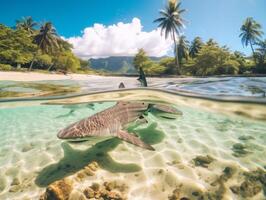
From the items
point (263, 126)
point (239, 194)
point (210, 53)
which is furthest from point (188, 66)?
point (239, 194)

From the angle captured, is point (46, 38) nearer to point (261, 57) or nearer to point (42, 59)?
point (42, 59)

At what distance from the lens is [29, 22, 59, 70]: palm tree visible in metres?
51.0

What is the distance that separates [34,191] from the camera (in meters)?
4.08

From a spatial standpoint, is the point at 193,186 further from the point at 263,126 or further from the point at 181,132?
the point at 263,126

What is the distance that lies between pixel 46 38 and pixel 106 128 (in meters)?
54.1

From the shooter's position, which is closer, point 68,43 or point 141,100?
point 141,100

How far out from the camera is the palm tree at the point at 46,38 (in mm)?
51000

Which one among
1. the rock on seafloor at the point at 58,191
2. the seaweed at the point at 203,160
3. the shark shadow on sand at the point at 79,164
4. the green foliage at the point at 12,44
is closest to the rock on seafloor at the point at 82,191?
the rock on seafloor at the point at 58,191

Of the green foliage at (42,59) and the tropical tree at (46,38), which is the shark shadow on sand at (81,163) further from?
the tropical tree at (46,38)

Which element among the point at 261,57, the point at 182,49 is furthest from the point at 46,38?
the point at 261,57

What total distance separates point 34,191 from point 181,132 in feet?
16.1

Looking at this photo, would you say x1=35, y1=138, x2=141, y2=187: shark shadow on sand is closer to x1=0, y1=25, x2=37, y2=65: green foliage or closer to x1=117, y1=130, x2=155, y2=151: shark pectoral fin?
x1=117, y1=130, x2=155, y2=151: shark pectoral fin

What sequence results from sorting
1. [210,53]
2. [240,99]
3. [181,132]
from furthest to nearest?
[210,53], [181,132], [240,99]

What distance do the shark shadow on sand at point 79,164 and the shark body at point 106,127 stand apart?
2.43 ft
